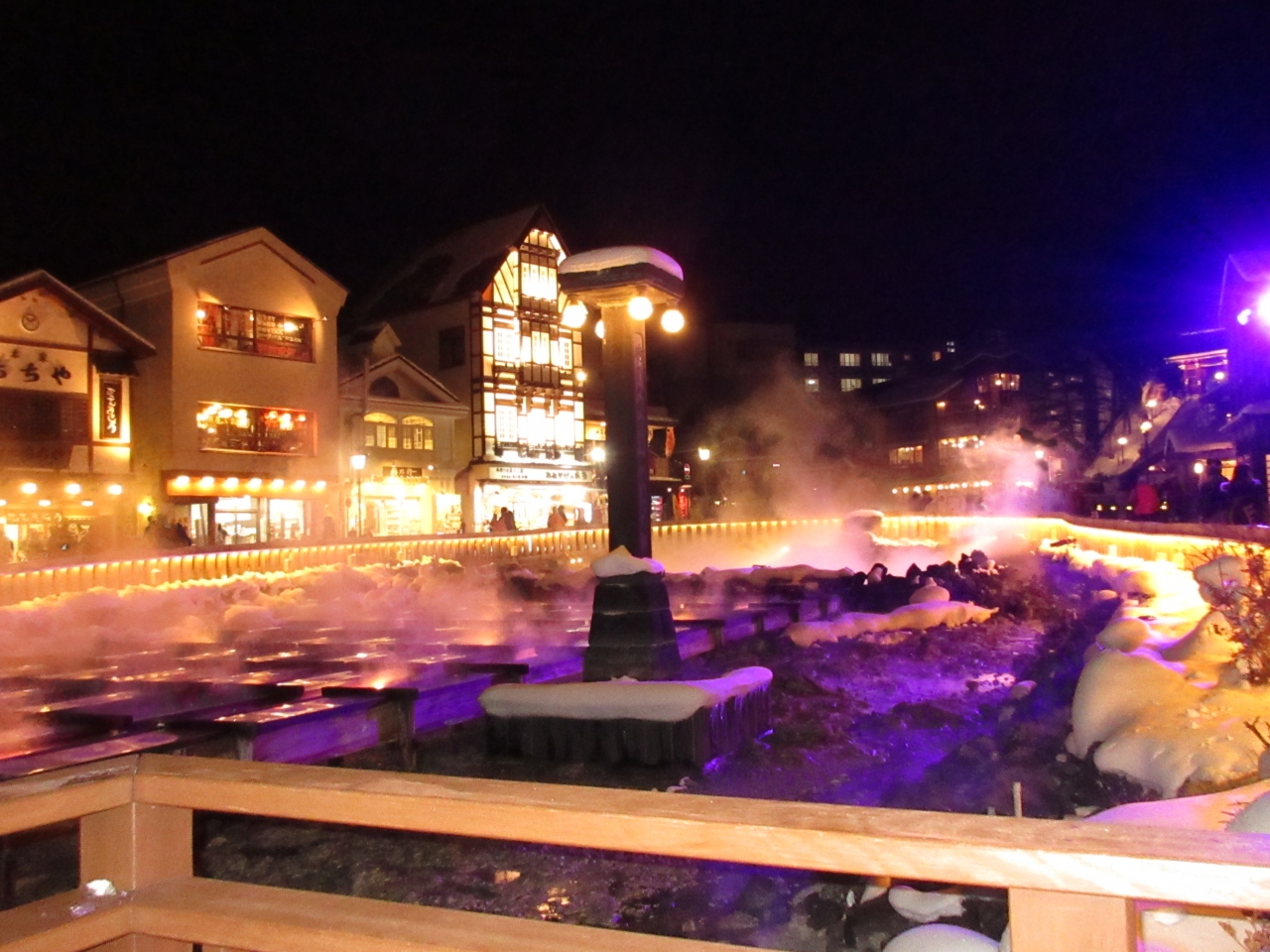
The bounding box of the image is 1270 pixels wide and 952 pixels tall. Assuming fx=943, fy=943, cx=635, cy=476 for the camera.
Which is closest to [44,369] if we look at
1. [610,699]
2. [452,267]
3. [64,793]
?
[452,267]

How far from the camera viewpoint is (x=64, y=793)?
6.94ft

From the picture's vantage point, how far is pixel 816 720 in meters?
9.62

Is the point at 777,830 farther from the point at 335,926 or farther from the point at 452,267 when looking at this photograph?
the point at 452,267

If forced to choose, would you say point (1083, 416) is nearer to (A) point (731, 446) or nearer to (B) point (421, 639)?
(A) point (731, 446)

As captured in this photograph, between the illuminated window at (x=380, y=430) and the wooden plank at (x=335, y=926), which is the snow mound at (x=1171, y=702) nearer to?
the wooden plank at (x=335, y=926)

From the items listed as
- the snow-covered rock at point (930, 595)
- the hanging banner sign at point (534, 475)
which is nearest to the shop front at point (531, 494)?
the hanging banner sign at point (534, 475)

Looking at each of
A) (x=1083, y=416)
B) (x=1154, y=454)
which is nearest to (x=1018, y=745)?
(x=1154, y=454)

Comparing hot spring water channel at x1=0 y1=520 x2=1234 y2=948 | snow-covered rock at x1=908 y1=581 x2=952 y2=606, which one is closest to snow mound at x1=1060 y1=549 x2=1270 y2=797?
hot spring water channel at x1=0 y1=520 x2=1234 y2=948

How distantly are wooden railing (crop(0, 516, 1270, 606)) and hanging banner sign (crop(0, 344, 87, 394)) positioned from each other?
11570 mm

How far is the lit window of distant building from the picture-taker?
51344mm

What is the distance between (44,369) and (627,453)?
23.1 m

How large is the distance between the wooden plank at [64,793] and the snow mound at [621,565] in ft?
20.0

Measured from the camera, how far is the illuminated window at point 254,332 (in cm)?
2900

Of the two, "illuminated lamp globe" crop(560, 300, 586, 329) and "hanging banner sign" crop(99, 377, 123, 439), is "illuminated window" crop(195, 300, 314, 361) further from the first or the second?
"illuminated lamp globe" crop(560, 300, 586, 329)
